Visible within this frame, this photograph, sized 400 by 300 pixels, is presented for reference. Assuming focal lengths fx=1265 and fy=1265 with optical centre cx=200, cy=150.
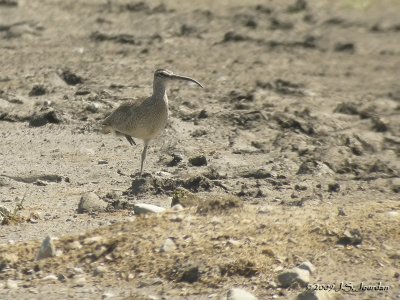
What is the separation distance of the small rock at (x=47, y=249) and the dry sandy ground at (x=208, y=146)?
0.08 meters

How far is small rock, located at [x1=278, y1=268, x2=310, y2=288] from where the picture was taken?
9.02 meters

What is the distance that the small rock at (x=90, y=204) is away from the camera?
35.1 feet

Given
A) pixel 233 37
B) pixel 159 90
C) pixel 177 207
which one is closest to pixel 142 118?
pixel 159 90

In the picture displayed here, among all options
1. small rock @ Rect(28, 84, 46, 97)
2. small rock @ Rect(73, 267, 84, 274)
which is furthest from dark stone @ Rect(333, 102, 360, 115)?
small rock @ Rect(73, 267, 84, 274)

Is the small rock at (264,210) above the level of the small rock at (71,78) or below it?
above

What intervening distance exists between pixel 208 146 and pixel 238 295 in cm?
491

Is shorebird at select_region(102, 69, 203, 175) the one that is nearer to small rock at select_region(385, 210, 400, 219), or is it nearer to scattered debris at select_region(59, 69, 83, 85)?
scattered debris at select_region(59, 69, 83, 85)

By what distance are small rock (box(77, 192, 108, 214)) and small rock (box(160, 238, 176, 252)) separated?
4.41ft

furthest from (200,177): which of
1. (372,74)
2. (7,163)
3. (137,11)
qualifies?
(137,11)

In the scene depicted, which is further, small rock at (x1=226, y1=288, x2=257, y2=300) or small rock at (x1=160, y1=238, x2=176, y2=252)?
small rock at (x1=160, y1=238, x2=176, y2=252)

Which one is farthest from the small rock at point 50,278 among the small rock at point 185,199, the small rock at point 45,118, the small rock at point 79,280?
the small rock at point 45,118

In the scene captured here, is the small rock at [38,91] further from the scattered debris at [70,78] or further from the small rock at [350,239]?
the small rock at [350,239]

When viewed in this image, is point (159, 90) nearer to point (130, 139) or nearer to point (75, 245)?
point (130, 139)

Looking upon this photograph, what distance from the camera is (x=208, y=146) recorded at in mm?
13500
